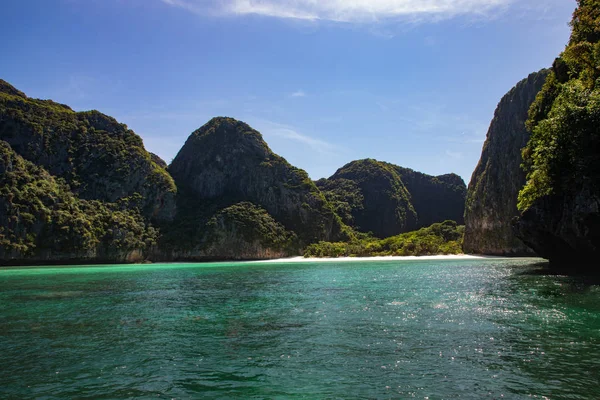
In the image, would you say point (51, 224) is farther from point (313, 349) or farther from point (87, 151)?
point (313, 349)

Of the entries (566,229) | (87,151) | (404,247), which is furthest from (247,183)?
(566,229)

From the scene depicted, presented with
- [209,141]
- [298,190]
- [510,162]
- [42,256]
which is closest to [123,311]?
[42,256]

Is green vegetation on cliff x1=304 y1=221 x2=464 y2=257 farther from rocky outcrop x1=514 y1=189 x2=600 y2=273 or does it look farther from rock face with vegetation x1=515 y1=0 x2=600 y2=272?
rock face with vegetation x1=515 y1=0 x2=600 y2=272

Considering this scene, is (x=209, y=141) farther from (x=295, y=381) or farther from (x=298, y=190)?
(x=295, y=381)

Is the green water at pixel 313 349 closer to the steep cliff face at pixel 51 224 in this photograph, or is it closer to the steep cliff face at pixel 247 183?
the steep cliff face at pixel 51 224

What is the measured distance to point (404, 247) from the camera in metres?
129

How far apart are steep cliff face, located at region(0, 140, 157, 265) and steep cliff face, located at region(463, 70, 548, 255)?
376ft

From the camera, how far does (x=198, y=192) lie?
573ft

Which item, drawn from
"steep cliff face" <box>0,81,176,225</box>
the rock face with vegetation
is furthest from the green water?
"steep cliff face" <box>0,81,176,225</box>

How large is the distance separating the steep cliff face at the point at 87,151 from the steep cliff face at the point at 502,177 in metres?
116

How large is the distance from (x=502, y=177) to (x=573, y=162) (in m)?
88.0

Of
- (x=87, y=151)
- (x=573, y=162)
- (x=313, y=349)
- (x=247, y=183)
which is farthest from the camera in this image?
(x=247, y=183)

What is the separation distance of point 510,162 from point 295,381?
11818 cm

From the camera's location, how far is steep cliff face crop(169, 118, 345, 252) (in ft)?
546
